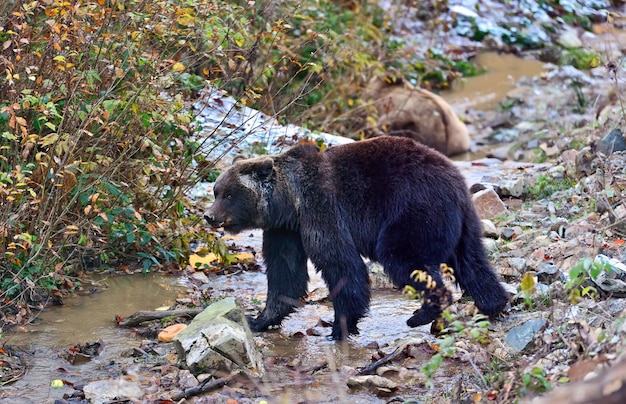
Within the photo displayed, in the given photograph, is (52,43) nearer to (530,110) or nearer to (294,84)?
(294,84)

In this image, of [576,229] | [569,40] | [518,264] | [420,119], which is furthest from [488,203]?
[569,40]

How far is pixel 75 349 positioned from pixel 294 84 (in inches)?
307

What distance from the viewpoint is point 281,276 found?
7.44 m

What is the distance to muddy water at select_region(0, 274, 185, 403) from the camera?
613 cm

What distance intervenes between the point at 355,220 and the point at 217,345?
1.74 m

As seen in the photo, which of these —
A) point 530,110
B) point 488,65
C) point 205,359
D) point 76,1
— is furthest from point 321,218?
point 488,65

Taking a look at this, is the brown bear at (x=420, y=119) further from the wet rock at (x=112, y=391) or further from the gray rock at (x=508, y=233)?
the wet rock at (x=112, y=391)

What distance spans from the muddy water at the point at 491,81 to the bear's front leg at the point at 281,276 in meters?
9.90

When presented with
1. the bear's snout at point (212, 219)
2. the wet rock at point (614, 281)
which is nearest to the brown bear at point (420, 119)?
the bear's snout at point (212, 219)

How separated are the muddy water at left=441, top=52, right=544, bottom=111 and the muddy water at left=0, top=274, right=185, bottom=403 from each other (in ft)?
32.7

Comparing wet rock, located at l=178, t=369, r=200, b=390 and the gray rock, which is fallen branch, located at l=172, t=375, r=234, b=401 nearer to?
wet rock, located at l=178, t=369, r=200, b=390

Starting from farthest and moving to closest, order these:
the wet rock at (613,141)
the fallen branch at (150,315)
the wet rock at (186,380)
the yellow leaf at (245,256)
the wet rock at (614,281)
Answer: the wet rock at (613,141) < the yellow leaf at (245,256) < the fallen branch at (150,315) < the wet rock at (614,281) < the wet rock at (186,380)

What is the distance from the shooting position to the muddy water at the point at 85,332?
6129 mm

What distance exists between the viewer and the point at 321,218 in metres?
7.14
